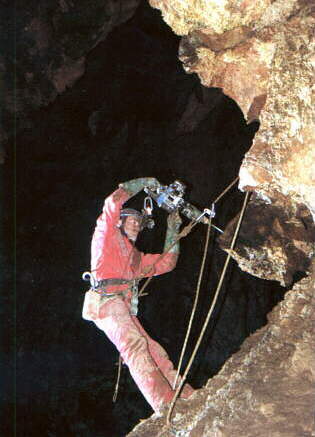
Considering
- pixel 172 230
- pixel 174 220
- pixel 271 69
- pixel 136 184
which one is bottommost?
pixel 172 230

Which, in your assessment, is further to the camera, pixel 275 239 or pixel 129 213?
pixel 129 213

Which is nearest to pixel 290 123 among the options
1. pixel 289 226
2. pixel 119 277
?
pixel 289 226

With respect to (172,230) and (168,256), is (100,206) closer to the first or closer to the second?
(168,256)

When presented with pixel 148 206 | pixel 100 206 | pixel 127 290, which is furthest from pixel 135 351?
pixel 100 206

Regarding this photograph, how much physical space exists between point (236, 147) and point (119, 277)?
4.10 meters

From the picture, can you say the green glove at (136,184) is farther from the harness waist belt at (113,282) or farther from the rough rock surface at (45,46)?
the rough rock surface at (45,46)

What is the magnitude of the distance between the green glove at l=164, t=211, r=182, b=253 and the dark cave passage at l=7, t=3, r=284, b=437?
3029 mm

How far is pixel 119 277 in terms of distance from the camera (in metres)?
3.99

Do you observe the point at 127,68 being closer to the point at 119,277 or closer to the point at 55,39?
the point at 55,39

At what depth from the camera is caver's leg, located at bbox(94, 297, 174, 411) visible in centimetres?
341

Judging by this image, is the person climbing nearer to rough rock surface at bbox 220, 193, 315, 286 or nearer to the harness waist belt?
the harness waist belt

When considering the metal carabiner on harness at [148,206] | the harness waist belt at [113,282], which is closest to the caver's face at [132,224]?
the metal carabiner on harness at [148,206]

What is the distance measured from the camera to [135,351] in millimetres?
3619

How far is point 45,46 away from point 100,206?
2412 millimetres
